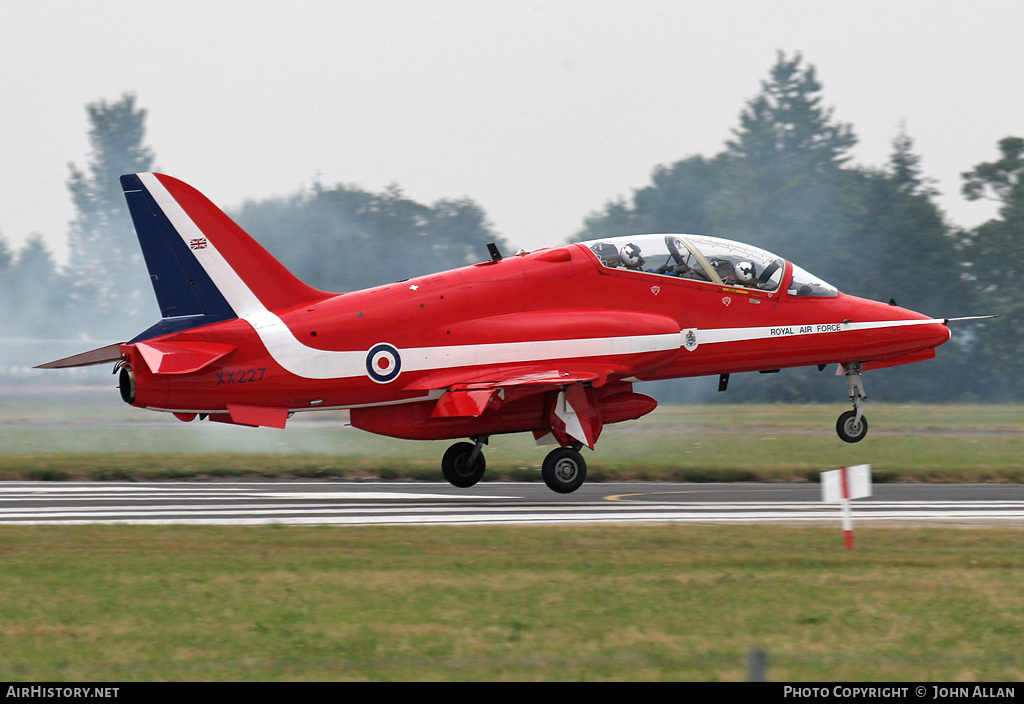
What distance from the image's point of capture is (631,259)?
19000 mm

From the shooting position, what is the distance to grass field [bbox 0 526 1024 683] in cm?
746

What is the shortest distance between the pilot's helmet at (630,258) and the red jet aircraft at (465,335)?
0.05 feet

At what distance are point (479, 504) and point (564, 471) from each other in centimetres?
162

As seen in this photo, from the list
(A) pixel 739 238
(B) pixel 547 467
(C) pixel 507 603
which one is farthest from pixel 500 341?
(A) pixel 739 238

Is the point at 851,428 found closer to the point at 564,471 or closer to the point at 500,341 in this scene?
the point at 564,471

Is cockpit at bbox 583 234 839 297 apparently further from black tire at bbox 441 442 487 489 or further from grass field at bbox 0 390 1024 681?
grass field at bbox 0 390 1024 681

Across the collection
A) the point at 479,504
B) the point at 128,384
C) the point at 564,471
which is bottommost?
the point at 479,504

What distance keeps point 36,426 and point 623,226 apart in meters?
30.6

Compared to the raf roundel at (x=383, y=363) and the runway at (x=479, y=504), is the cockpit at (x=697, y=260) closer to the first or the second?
the runway at (x=479, y=504)

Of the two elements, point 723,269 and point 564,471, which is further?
point 723,269

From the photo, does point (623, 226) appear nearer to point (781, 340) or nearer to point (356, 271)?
point (356, 271)

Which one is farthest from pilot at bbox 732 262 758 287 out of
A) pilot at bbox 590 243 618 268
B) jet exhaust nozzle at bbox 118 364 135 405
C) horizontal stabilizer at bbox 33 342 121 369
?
horizontal stabilizer at bbox 33 342 121 369

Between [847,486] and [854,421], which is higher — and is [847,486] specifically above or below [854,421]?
below

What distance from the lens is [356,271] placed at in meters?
40.0
